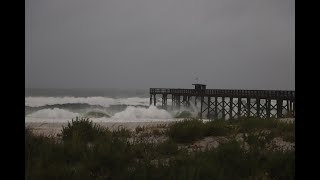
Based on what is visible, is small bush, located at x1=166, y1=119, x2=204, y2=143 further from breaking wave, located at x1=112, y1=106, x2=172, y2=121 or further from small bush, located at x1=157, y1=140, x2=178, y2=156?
breaking wave, located at x1=112, y1=106, x2=172, y2=121

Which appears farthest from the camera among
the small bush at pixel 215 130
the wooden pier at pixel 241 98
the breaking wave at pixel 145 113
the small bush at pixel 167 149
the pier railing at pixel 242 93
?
the breaking wave at pixel 145 113

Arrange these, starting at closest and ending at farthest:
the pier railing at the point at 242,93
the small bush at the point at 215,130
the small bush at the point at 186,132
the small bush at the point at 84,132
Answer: the small bush at the point at 186,132, the small bush at the point at 84,132, the small bush at the point at 215,130, the pier railing at the point at 242,93

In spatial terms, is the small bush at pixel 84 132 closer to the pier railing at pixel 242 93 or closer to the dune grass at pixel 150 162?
the dune grass at pixel 150 162

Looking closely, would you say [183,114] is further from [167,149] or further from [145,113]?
[167,149]

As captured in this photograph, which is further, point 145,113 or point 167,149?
point 145,113

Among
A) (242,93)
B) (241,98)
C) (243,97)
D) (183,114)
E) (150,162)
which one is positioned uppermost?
(242,93)

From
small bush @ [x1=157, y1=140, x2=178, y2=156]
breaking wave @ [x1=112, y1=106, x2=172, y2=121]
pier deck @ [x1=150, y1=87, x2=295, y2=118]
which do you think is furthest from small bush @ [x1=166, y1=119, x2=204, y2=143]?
breaking wave @ [x1=112, y1=106, x2=172, y2=121]

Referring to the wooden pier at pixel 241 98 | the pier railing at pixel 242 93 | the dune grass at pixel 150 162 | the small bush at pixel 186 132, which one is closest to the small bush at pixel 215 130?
the small bush at pixel 186 132

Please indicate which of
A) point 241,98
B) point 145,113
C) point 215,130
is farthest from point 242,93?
point 215,130
